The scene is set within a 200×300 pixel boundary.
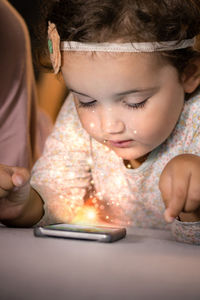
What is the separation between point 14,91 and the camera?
121cm

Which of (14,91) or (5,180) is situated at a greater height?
(14,91)

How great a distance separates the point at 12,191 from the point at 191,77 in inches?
17.1

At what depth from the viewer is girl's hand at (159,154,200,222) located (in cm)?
69

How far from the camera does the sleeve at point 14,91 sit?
1.19 meters

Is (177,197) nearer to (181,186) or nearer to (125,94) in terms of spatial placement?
(181,186)

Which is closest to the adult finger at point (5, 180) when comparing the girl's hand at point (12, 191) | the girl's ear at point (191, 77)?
the girl's hand at point (12, 191)

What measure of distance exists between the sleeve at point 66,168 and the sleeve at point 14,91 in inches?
3.7

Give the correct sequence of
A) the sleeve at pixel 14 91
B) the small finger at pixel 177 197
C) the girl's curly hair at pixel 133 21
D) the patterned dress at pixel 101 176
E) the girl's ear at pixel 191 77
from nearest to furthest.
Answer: the small finger at pixel 177 197 → the girl's curly hair at pixel 133 21 → the girl's ear at pixel 191 77 → the patterned dress at pixel 101 176 → the sleeve at pixel 14 91

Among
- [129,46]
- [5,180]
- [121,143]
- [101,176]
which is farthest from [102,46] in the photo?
[101,176]

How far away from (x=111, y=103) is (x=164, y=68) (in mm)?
122

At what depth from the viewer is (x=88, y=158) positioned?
1147mm

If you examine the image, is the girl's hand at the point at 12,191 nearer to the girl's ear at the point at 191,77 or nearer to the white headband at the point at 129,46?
the white headband at the point at 129,46

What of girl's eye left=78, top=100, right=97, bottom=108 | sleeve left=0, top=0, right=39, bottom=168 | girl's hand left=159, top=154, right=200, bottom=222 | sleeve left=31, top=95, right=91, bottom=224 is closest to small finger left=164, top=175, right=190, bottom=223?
girl's hand left=159, top=154, right=200, bottom=222

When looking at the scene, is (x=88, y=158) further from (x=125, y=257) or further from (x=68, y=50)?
(x=125, y=257)
